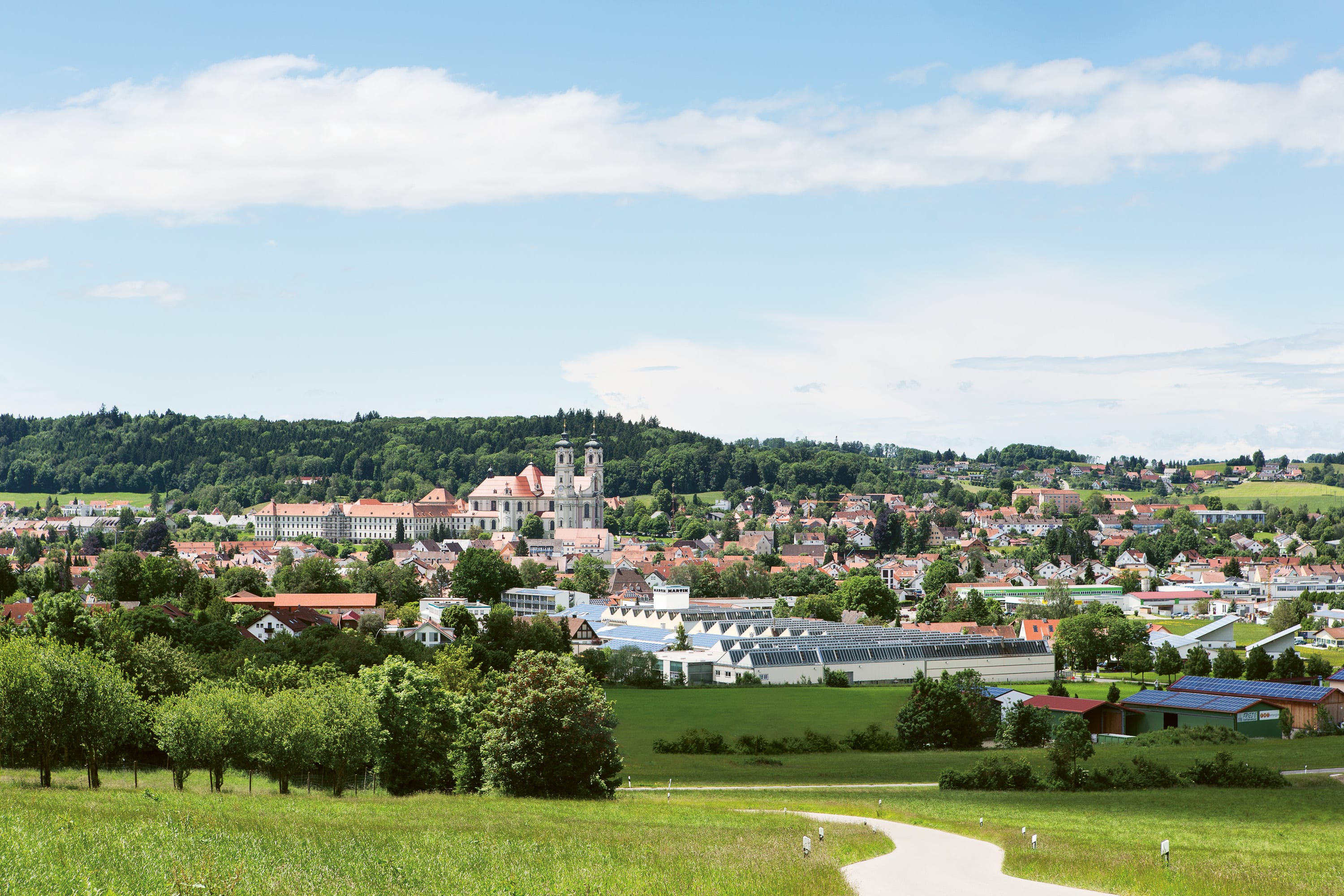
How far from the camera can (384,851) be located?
14.8m

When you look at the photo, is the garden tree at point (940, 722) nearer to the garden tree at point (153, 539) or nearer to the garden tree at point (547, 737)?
the garden tree at point (547, 737)

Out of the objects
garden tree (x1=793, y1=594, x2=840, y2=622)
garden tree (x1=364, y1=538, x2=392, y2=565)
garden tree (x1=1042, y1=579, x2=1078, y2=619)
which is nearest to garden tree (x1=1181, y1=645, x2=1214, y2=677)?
garden tree (x1=1042, y1=579, x2=1078, y2=619)

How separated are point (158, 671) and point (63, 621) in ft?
34.1

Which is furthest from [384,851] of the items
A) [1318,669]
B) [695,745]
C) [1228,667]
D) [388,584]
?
[388,584]

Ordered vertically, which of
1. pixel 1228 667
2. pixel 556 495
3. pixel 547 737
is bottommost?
pixel 1228 667

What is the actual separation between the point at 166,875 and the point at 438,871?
2.96 m

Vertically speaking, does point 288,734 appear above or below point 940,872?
below

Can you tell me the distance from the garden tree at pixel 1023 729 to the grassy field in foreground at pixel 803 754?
1.59 meters

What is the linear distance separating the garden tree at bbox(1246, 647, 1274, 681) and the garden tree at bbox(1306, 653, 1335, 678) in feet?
6.27

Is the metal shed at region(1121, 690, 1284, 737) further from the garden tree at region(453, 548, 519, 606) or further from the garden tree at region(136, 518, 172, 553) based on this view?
the garden tree at region(136, 518, 172, 553)

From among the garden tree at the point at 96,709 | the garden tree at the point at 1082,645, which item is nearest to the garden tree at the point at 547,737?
the garden tree at the point at 96,709

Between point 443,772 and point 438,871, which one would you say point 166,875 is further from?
point 443,772

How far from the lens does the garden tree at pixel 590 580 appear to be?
346 ft

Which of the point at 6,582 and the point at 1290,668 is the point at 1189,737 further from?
the point at 6,582
